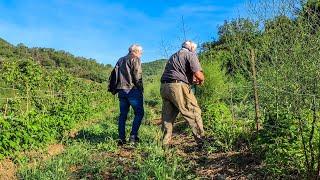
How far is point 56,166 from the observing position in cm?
748

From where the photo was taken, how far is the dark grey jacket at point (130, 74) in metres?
10.2

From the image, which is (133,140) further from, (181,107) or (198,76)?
(198,76)

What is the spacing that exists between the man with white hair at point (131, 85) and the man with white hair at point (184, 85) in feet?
2.95

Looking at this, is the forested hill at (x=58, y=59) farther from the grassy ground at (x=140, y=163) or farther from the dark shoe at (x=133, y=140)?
the grassy ground at (x=140, y=163)

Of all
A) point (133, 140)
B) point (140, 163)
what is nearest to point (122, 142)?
point (133, 140)

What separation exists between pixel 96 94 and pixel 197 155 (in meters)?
23.1

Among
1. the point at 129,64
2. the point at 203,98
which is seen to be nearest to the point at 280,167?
the point at 129,64

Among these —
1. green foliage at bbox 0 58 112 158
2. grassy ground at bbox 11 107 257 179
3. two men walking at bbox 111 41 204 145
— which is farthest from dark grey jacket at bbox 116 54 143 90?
green foliage at bbox 0 58 112 158

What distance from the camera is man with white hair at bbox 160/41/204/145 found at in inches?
362

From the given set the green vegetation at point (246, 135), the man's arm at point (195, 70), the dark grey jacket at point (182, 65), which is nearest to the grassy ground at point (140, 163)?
the green vegetation at point (246, 135)

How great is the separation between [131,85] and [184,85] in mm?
1433

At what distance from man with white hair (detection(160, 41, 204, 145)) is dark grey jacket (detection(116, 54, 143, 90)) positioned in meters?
0.92

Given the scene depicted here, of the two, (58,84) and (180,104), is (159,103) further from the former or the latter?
(180,104)

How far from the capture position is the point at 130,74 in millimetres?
10273
